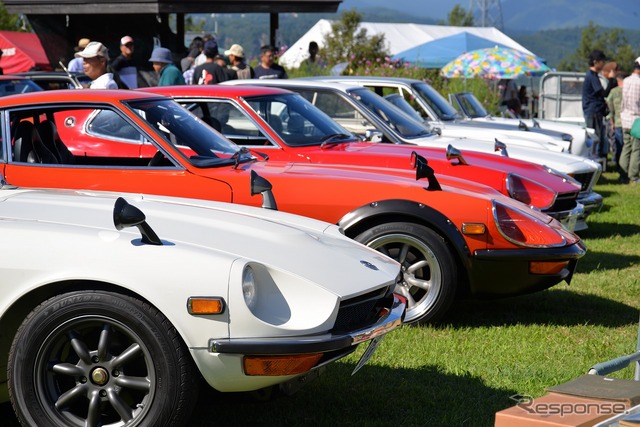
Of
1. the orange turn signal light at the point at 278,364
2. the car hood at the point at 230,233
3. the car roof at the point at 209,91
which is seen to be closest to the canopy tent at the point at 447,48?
the car roof at the point at 209,91

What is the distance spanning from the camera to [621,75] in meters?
18.5

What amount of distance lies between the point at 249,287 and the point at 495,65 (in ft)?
56.2

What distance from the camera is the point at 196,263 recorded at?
382cm

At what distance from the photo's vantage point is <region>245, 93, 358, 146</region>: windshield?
812cm

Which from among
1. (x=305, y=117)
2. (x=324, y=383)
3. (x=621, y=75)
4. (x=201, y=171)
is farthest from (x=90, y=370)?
(x=621, y=75)

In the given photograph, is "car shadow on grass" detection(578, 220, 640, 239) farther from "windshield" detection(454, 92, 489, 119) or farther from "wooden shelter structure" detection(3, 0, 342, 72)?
"wooden shelter structure" detection(3, 0, 342, 72)

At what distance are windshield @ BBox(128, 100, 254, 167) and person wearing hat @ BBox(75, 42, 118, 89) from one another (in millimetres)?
2840

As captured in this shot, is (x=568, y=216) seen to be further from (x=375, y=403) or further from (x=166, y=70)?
(x=166, y=70)

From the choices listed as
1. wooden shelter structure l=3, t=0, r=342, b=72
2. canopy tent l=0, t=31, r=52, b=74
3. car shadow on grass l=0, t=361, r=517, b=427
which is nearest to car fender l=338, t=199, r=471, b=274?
car shadow on grass l=0, t=361, r=517, b=427

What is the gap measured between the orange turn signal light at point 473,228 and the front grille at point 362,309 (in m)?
2.00

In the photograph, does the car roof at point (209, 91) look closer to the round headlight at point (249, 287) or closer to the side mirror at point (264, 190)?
the side mirror at point (264, 190)

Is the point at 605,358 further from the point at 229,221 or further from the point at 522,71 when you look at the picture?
the point at 522,71

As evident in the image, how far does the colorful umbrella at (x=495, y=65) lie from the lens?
20.0 m

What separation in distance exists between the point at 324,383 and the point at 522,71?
624 inches
